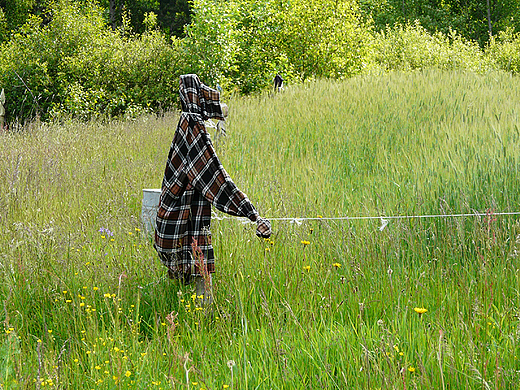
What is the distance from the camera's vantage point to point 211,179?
282 cm

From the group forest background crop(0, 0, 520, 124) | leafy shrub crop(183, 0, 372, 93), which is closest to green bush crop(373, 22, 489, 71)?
leafy shrub crop(183, 0, 372, 93)

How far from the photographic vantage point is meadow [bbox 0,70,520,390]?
7.34 feet

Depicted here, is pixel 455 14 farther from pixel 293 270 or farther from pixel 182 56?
pixel 293 270

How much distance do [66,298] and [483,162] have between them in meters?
3.21

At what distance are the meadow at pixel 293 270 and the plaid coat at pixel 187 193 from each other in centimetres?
23

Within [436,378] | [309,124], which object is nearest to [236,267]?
[436,378]

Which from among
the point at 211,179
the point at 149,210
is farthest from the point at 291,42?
the point at 211,179

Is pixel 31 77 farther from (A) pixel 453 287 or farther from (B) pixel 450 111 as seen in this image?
(A) pixel 453 287

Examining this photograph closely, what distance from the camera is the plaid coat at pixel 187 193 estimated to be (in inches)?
114

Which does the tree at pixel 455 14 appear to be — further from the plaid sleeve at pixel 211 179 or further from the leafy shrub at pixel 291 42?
the plaid sleeve at pixel 211 179

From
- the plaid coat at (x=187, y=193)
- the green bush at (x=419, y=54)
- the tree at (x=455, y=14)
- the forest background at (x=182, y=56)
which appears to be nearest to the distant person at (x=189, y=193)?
the plaid coat at (x=187, y=193)

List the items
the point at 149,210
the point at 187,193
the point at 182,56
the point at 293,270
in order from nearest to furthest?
the point at 187,193 → the point at 293,270 → the point at 149,210 → the point at 182,56

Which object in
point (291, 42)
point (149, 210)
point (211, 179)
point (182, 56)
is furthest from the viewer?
point (291, 42)

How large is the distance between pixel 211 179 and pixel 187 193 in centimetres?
22
